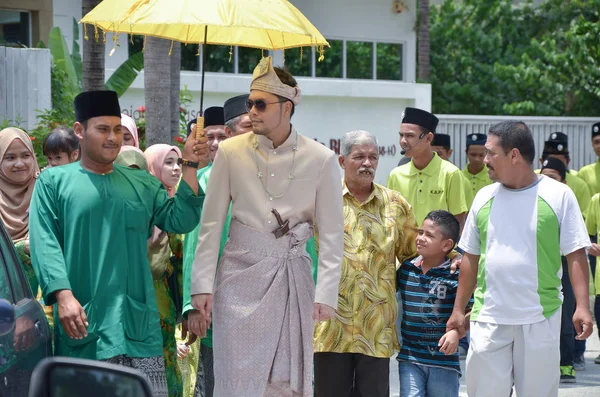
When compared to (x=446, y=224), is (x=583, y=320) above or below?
below

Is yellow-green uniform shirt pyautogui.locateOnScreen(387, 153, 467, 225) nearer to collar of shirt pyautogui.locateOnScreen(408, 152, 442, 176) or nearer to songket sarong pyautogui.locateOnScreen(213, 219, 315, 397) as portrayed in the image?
collar of shirt pyautogui.locateOnScreen(408, 152, 442, 176)

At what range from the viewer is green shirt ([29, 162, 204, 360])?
5.03 metres

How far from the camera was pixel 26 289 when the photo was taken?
3947mm

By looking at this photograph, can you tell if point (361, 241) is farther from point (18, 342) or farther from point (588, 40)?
point (588, 40)

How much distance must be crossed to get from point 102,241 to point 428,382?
250 cm

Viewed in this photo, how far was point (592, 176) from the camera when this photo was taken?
38.3ft

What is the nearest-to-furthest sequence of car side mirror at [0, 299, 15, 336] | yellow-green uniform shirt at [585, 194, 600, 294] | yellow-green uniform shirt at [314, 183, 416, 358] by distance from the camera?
car side mirror at [0, 299, 15, 336] → yellow-green uniform shirt at [314, 183, 416, 358] → yellow-green uniform shirt at [585, 194, 600, 294]

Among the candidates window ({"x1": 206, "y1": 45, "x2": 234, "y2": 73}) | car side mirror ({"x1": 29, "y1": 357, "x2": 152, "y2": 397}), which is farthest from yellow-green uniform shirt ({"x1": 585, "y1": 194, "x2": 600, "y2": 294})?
window ({"x1": 206, "y1": 45, "x2": 234, "y2": 73})

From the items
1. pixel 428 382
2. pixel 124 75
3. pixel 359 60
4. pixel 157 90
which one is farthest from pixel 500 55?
pixel 428 382

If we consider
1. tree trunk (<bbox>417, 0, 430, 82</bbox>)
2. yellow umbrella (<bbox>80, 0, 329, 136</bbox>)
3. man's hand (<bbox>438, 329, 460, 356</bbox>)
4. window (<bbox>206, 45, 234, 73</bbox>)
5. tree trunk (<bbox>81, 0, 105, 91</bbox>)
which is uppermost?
tree trunk (<bbox>417, 0, 430, 82</bbox>)

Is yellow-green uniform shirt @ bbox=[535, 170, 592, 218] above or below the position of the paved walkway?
above

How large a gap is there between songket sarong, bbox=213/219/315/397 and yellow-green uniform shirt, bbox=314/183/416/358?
3.92ft

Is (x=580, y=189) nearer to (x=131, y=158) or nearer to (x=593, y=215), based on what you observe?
(x=593, y=215)

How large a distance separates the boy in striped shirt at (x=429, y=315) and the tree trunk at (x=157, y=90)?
5535 millimetres
